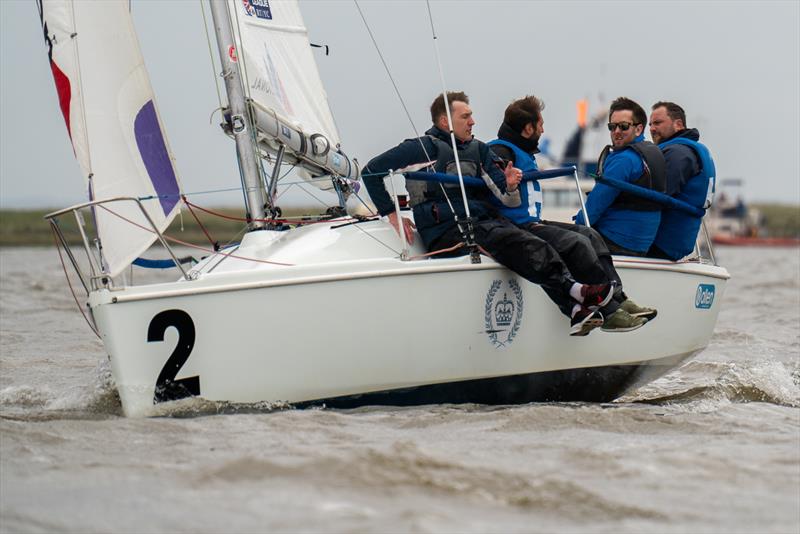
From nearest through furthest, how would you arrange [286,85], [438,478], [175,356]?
[438,478]
[175,356]
[286,85]

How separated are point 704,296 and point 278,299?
10.1 ft

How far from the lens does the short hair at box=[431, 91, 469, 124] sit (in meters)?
6.54

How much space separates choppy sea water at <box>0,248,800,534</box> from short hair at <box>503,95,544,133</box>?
1636mm

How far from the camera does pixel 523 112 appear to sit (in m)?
6.67

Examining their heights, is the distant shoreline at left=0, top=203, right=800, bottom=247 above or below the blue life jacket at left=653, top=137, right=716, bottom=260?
below

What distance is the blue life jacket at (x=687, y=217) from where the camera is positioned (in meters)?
7.12

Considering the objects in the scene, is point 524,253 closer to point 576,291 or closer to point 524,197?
point 576,291

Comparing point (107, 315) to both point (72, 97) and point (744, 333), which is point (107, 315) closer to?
point (72, 97)

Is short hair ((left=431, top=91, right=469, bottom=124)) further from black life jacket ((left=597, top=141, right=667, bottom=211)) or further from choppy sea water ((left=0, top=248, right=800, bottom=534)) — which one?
choppy sea water ((left=0, top=248, right=800, bottom=534))

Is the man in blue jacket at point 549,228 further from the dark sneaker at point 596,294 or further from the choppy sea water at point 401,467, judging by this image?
the choppy sea water at point 401,467

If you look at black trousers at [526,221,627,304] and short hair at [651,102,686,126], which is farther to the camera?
short hair at [651,102,686,126]

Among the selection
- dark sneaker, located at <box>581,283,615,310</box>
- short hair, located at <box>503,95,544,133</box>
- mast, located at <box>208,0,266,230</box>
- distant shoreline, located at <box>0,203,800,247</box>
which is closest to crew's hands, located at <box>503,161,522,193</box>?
short hair, located at <box>503,95,544,133</box>

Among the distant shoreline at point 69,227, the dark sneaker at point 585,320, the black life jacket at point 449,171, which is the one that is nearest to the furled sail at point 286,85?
the black life jacket at point 449,171

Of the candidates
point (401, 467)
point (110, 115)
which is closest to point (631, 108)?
point (110, 115)
